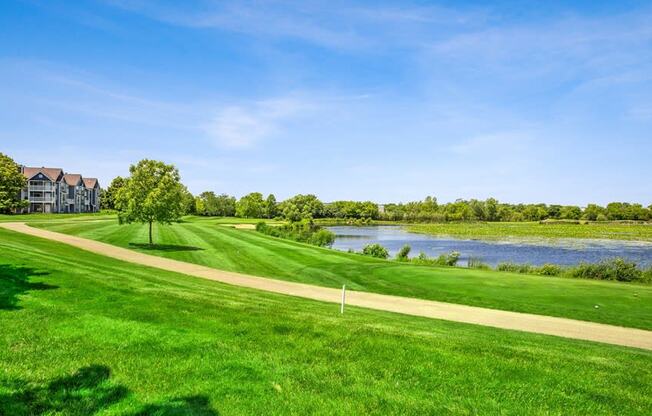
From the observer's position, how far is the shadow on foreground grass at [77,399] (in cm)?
544

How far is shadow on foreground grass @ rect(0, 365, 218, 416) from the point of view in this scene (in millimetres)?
5438

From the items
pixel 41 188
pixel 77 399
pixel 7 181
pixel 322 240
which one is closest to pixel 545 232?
pixel 322 240

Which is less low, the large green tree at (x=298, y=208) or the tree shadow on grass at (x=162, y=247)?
the large green tree at (x=298, y=208)

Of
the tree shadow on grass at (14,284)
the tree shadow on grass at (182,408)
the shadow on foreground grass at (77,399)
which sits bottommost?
the tree shadow on grass at (182,408)

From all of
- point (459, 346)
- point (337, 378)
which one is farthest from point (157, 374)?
point (459, 346)

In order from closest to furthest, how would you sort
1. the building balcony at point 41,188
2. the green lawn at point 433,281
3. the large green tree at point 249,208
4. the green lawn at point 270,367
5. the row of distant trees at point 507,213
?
1. the green lawn at point 270,367
2. the green lawn at point 433,281
3. the building balcony at point 41,188
4. the large green tree at point 249,208
5. the row of distant trees at point 507,213

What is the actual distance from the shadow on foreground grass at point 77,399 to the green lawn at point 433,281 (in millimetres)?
16182

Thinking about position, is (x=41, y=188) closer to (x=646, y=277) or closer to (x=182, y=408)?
(x=646, y=277)

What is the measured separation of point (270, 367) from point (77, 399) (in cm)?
254

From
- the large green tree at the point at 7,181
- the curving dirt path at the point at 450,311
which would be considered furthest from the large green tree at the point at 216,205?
the curving dirt path at the point at 450,311

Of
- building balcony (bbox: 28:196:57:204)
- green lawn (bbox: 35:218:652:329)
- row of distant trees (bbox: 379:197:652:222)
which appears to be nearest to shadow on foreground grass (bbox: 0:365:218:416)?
green lawn (bbox: 35:218:652:329)

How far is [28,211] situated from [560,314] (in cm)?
10416

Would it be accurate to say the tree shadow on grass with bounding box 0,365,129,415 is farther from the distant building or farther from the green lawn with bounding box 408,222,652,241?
the distant building

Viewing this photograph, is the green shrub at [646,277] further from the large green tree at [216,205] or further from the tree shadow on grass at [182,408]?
the large green tree at [216,205]
